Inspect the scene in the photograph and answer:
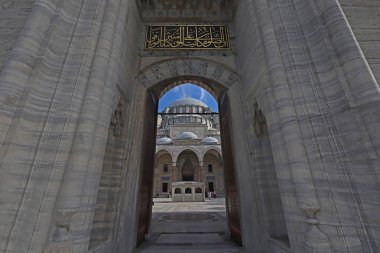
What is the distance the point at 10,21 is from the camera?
3287mm

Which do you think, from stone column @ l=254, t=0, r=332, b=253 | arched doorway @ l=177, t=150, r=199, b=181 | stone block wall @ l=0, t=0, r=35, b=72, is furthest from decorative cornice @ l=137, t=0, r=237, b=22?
arched doorway @ l=177, t=150, r=199, b=181

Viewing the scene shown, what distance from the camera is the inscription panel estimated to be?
4.83 m

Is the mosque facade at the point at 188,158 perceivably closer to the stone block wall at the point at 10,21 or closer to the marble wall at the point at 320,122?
Answer: the stone block wall at the point at 10,21

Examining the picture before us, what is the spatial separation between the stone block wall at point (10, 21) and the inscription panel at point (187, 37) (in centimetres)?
246

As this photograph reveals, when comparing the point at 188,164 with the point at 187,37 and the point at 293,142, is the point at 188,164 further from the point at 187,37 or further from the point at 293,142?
the point at 293,142

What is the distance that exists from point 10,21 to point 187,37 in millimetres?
3671

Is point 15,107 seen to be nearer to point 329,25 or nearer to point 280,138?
point 280,138

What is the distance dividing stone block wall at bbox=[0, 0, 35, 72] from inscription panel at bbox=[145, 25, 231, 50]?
2.46m

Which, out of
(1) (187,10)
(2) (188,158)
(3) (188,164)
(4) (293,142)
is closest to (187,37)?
(1) (187,10)

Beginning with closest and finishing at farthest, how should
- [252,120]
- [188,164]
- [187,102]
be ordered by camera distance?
[252,120] → [188,164] → [187,102]

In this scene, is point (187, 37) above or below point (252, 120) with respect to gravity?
above

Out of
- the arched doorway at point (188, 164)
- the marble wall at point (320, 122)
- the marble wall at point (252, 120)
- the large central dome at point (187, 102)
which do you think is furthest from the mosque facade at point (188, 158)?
the marble wall at point (320, 122)

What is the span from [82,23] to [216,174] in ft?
112

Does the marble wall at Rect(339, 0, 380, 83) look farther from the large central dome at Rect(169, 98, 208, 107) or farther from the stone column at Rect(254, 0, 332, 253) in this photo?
the large central dome at Rect(169, 98, 208, 107)
